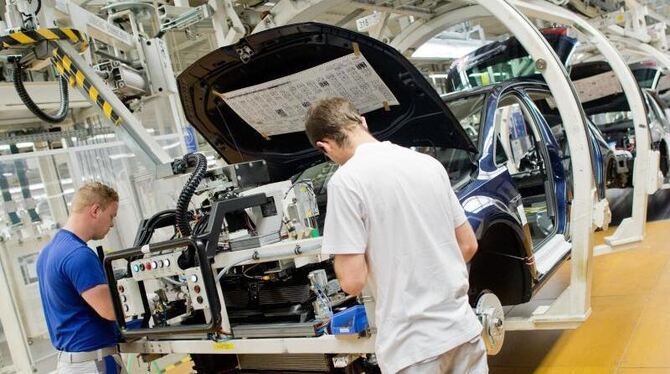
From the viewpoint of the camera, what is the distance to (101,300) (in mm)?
2664

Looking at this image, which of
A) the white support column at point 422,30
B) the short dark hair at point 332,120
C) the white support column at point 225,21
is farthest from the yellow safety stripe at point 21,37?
the white support column at point 422,30

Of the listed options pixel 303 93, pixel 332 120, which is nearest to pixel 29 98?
pixel 303 93

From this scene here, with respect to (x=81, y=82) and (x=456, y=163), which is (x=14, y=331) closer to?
(x=81, y=82)

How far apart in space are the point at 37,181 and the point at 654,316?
522 centimetres

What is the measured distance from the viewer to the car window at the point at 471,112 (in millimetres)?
3469

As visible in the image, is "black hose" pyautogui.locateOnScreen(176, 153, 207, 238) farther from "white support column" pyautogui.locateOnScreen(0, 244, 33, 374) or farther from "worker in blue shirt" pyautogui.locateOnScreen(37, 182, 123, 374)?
"white support column" pyautogui.locateOnScreen(0, 244, 33, 374)

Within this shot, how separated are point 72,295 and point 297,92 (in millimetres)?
1642

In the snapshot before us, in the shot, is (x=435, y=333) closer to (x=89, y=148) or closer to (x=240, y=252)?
(x=240, y=252)

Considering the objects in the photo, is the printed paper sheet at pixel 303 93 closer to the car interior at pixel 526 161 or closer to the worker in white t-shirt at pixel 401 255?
the car interior at pixel 526 161

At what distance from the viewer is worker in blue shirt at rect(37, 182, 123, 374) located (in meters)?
2.66

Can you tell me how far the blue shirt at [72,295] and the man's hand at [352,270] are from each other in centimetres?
148

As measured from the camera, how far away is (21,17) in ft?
9.62

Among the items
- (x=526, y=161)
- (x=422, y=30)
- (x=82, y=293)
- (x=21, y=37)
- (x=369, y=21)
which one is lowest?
(x=526, y=161)

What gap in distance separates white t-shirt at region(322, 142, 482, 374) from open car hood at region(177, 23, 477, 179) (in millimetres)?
1032
